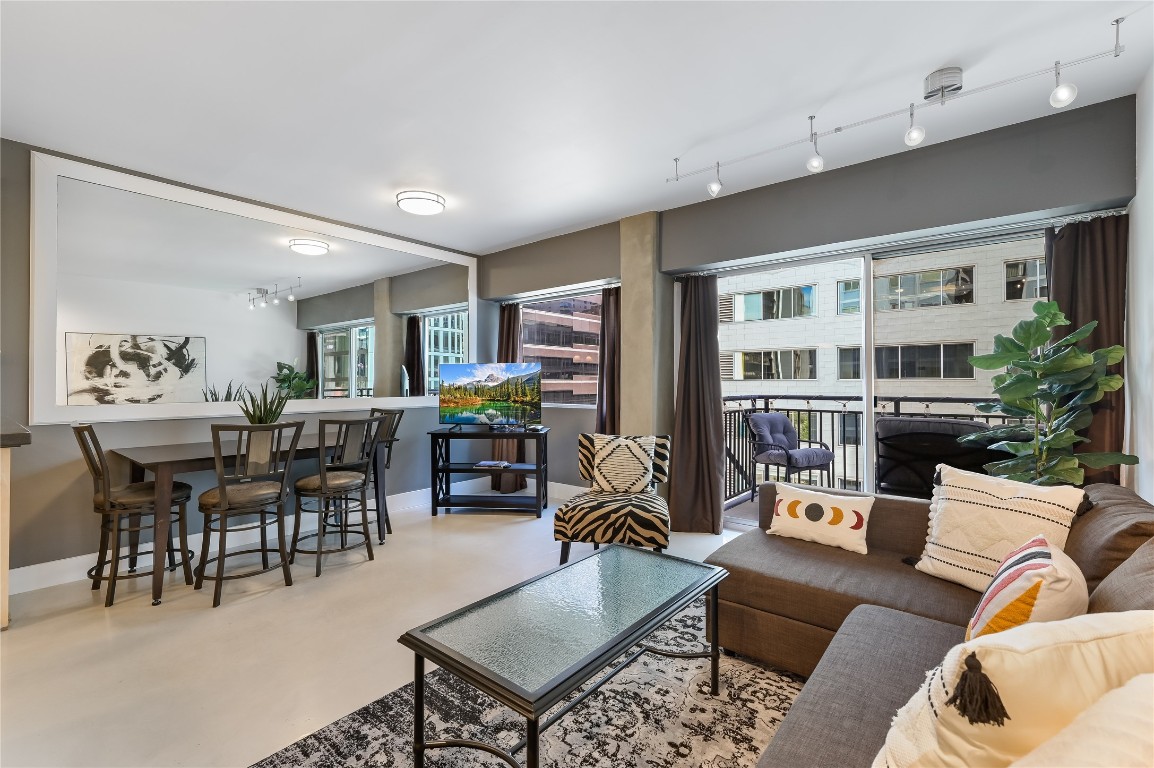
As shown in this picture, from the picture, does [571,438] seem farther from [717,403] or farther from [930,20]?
[930,20]

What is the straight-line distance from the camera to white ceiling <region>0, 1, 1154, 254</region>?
6.28 ft

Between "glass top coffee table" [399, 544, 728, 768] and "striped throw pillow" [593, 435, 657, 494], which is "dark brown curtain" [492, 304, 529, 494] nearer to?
"striped throw pillow" [593, 435, 657, 494]

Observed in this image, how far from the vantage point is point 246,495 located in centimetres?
297

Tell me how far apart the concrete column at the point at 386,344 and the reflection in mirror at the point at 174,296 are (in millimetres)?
32

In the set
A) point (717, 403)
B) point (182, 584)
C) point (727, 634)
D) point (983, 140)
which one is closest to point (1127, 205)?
point (983, 140)

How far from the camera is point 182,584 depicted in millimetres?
3023

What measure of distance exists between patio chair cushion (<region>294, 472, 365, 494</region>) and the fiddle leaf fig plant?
3746 mm

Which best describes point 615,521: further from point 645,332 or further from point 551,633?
point 645,332

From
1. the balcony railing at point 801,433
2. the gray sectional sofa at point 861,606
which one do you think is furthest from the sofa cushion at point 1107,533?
the balcony railing at point 801,433

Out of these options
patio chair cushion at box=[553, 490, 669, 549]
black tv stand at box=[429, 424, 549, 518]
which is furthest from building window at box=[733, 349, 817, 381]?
patio chair cushion at box=[553, 490, 669, 549]

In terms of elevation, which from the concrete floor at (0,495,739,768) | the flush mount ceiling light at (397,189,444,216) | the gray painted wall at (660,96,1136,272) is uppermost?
the flush mount ceiling light at (397,189,444,216)

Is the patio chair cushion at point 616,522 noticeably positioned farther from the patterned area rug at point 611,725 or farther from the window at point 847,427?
the window at point 847,427

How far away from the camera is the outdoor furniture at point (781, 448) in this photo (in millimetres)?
4449

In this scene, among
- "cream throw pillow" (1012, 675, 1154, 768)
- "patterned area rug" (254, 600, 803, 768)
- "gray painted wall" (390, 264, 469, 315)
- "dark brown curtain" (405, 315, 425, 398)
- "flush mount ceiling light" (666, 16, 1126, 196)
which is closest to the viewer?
"cream throw pillow" (1012, 675, 1154, 768)
